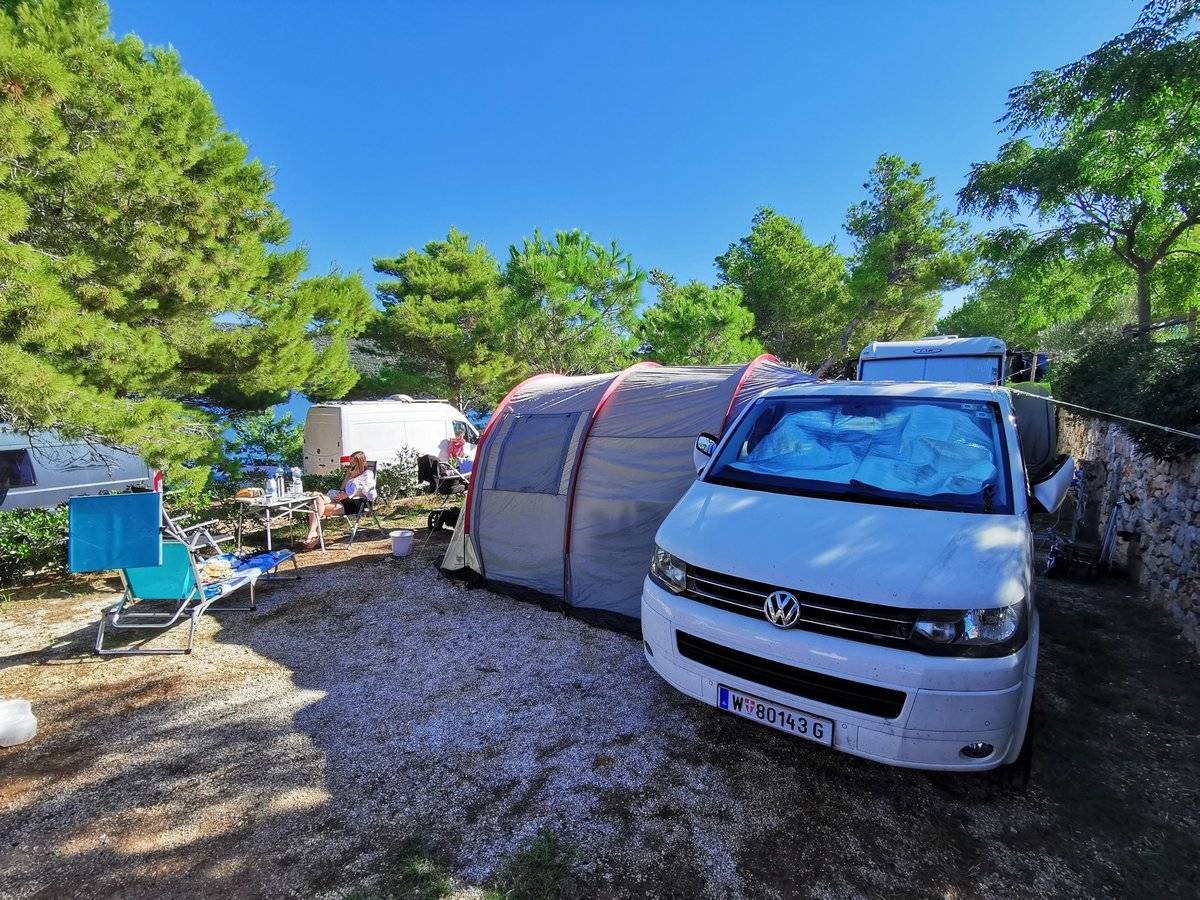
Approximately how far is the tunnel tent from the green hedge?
320 centimetres

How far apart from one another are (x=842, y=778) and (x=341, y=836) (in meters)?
2.46

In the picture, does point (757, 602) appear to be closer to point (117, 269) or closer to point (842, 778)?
point (842, 778)

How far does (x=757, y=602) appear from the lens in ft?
8.25

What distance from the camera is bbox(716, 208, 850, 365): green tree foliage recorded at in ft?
68.0

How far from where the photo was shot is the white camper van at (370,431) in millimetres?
10312

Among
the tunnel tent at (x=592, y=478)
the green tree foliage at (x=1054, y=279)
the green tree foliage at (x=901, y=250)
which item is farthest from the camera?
the green tree foliage at (x=901, y=250)

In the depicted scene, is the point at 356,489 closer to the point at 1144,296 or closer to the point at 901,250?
the point at 1144,296

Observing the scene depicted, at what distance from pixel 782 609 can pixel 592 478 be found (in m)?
2.71

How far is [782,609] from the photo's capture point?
7.89 ft

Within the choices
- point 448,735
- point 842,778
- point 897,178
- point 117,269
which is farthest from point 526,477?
point 897,178

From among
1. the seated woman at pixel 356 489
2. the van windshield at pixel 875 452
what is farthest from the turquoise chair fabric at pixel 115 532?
the van windshield at pixel 875 452

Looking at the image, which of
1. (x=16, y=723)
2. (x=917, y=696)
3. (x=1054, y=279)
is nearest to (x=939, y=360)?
(x=1054, y=279)

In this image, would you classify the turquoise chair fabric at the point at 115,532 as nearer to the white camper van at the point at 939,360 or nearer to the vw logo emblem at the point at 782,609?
the vw logo emblem at the point at 782,609

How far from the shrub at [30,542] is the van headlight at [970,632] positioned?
827cm
